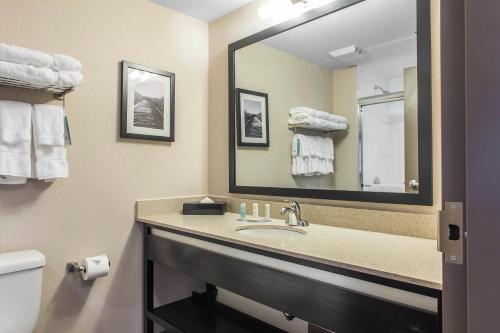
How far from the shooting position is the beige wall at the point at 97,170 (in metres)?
1.55

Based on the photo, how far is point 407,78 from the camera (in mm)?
1369

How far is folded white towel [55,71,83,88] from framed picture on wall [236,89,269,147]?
3.23 feet

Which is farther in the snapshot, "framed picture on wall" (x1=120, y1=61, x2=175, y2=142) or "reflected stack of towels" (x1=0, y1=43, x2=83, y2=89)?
"framed picture on wall" (x1=120, y1=61, x2=175, y2=142)

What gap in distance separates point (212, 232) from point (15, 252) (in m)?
0.93

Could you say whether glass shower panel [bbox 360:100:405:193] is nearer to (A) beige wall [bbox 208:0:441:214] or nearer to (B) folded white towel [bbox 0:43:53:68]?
(A) beige wall [bbox 208:0:441:214]

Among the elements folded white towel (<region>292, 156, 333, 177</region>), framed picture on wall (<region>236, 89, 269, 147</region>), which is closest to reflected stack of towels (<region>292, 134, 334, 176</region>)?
folded white towel (<region>292, 156, 333, 177</region>)

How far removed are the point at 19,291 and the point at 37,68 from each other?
0.97 meters

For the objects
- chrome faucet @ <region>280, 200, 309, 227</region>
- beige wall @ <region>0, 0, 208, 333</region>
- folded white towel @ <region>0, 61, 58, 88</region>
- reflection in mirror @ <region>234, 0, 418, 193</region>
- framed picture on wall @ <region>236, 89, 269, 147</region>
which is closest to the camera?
folded white towel @ <region>0, 61, 58, 88</region>

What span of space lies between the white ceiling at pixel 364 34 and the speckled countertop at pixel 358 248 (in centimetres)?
77

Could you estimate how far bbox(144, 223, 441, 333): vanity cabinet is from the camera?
2.93 feet

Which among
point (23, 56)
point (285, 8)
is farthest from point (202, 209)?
point (285, 8)

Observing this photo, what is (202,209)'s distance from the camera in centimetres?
203

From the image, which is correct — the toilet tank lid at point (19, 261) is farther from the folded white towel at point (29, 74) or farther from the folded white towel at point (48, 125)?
the folded white towel at point (29, 74)
